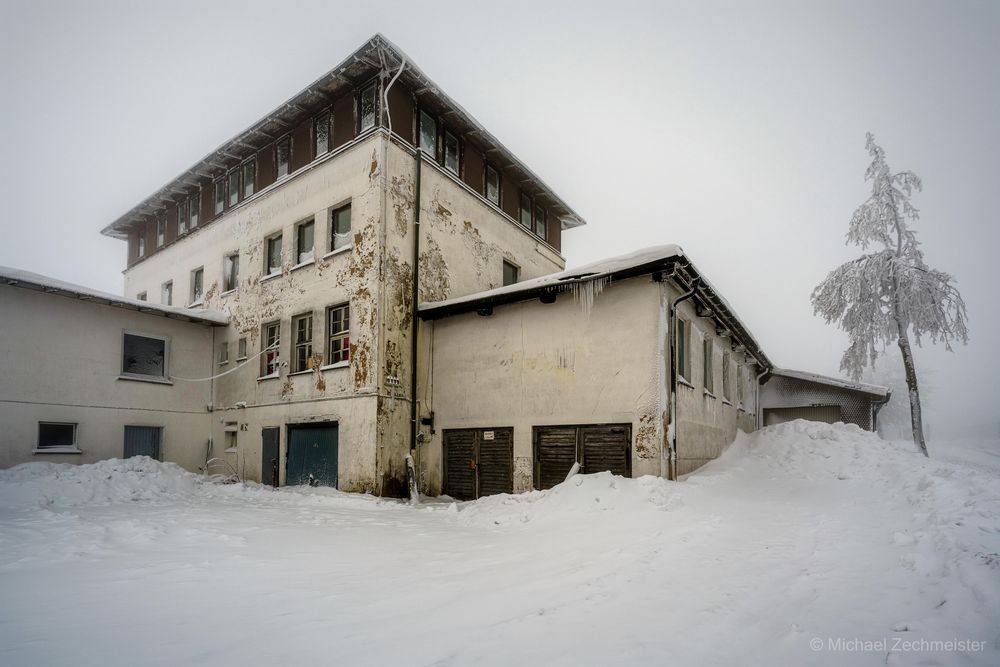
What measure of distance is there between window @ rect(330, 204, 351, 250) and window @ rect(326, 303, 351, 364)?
1796mm

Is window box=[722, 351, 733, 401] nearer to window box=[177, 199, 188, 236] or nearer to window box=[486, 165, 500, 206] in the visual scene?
window box=[486, 165, 500, 206]

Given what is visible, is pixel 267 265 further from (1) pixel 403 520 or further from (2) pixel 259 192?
(1) pixel 403 520

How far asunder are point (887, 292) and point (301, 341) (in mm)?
20668

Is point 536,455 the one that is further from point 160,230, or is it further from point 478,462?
point 160,230

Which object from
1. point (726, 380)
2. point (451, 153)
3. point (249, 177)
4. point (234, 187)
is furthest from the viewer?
point (234, 187)

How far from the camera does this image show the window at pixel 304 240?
53.7 feet

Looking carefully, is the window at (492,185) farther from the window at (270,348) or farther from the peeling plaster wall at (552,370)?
the window at (270,348)

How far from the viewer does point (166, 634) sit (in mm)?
3830

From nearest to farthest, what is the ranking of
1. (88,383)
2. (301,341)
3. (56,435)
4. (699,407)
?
(699,407) < (56,435) < (88,383) < (301,341)

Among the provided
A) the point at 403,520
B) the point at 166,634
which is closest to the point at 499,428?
the point at 403,520

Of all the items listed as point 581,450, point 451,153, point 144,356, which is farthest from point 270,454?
point 451,153

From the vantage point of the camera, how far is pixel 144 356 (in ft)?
54.5

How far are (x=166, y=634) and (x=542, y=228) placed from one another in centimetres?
1998

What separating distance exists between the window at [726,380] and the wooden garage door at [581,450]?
721 cm
